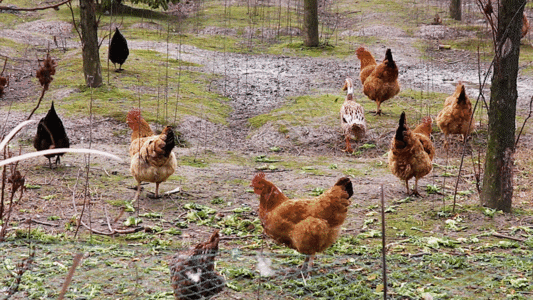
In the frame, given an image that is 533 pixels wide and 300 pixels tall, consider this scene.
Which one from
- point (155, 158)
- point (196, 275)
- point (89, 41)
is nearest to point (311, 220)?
point (196, 275)

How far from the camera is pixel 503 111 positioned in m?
5.94

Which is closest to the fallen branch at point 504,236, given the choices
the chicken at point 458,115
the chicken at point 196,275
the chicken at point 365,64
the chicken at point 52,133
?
the chicken at point 196,275

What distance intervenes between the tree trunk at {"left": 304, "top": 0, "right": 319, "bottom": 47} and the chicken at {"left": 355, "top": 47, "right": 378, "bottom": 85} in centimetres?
586

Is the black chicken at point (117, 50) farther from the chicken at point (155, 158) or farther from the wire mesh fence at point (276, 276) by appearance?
the wire mesh fence at point (276, 276)

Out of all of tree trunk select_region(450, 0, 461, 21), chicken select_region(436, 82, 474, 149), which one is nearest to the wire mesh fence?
chicken select_region(436, 82, 474, 149)

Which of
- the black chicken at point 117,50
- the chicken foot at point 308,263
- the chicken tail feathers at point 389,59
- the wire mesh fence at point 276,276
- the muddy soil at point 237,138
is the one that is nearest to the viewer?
the wire mesh fence at point 276,276

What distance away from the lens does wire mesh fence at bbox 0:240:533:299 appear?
14.3ft

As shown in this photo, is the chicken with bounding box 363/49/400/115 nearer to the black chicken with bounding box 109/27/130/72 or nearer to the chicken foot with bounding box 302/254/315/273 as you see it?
the black chicken with bounding box 109/27/130/72

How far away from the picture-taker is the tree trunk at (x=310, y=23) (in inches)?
665

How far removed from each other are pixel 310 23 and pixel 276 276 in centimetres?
1334

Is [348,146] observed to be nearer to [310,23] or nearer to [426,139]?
[426,139]

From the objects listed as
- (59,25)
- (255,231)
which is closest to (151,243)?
(255,231)

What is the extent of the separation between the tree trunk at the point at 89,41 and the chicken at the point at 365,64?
4.92m

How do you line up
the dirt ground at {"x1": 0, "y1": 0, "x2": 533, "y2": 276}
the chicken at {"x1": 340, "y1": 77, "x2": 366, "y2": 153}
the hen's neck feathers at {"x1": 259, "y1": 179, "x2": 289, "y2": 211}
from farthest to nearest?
the chicken at {"x1": 340, "y1": 77, "x2": 366, "y2": 153}
the dirt ground at {"x1": 0, "y1": 0, "x2": 533, "y2": 276}
the hen's neck feathers at {"x1": 259, "y1": 179, "x2": 289, "y2": 211}
